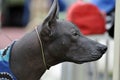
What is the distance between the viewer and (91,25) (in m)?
4.63

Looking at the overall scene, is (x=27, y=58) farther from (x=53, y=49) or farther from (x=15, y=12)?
(x=15, y=12)

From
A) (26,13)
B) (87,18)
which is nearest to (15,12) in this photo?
(26,13)

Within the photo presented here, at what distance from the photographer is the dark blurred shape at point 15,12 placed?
34.1 feet

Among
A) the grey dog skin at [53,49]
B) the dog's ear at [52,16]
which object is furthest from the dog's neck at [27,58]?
the dog's ear at [52,16]

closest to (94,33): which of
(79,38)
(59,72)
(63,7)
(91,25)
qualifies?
(91,25)

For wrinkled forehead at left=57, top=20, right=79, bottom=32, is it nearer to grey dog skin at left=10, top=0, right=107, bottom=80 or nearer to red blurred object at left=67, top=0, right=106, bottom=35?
grey dog skin at left=10, top=0, right=107, bottom=80

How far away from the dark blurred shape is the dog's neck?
6966mm

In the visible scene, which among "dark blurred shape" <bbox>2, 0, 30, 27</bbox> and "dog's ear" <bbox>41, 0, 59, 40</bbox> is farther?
"dark blurred shape" <bbox>2, 0, 30, 27</bbox>

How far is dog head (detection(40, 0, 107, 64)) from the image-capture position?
330cm

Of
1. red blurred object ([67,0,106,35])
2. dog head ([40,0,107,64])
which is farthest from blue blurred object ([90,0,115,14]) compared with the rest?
dog head ([40,0,107,64])

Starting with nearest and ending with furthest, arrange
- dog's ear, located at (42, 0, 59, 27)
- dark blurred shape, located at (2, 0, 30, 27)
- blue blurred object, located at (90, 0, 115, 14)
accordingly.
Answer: dog's ear, located at (42, 0, 59, 27), blue blurred object, located at (90, 0, 115, 14), dark blurred shape, located at (2, 0, 30, 27)

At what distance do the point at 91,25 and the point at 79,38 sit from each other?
129cm

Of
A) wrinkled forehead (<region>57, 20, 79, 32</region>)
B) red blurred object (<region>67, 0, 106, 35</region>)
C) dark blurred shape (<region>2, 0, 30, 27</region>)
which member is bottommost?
dark blurred shape (<region>2, 0, 30, 27</region>)

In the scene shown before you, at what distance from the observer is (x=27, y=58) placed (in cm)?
334
